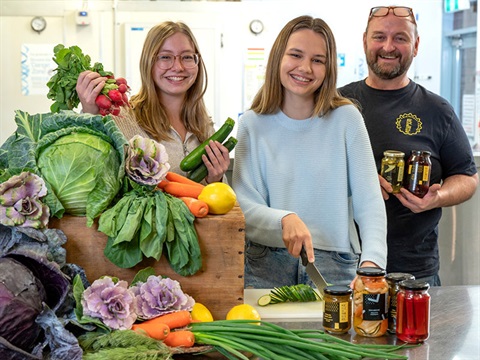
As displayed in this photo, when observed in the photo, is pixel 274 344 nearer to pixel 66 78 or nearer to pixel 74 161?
pixel 74 161

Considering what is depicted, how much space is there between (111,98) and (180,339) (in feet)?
2.58

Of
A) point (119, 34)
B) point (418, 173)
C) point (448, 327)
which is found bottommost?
point (448, 327)

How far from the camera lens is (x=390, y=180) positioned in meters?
2.43

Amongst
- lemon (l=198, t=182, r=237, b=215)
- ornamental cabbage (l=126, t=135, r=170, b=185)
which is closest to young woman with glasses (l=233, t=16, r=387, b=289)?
lemon (l=198, t=182, r=237, b=215)

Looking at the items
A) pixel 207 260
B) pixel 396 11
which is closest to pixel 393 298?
pixel 207 260

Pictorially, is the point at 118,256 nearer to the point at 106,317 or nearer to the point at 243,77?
the point at 106,317

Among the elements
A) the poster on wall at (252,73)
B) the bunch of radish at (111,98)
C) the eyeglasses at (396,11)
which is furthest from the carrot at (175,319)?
the poster on wall at (252,73)

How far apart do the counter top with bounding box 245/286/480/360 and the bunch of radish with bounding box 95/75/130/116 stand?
62 cm

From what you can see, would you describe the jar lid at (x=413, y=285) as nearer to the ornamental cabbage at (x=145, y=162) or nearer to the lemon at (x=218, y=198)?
the lemon at (x=218, y=198)

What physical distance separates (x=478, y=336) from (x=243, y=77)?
4616mm

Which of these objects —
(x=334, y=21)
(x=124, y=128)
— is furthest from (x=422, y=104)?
(x=334, y=21)

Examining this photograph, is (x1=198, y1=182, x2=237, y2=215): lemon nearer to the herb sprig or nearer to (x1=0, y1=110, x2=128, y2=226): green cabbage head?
(x1=0, y1=110, x2=128, y2=226): green cabbage head

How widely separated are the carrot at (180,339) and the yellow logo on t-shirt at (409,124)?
4.66 ft

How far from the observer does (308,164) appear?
7.13 ft
